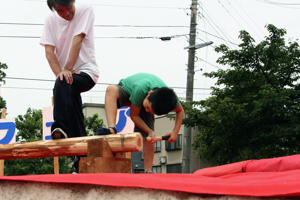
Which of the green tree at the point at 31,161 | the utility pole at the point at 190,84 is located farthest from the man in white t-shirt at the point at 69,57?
the green tree at the point at 31,161

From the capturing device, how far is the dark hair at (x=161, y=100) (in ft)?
11.4

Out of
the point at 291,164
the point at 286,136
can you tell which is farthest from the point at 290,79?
the point at 291,164

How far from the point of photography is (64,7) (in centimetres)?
341

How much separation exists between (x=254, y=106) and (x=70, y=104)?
35.7ft

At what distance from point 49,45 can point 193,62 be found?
1229 cm

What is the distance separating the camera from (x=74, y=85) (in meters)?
3.50

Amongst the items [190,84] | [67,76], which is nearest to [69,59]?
[67,76]

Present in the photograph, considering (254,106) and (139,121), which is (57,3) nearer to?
(139,121)

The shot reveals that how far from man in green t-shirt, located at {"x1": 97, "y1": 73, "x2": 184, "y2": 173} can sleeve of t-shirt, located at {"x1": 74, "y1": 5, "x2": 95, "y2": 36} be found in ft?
2.14

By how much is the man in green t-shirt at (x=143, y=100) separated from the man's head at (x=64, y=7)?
0.81 m

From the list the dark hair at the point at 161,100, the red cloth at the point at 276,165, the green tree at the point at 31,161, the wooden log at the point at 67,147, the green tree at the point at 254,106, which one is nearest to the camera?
the wooden log at the point at 67,147

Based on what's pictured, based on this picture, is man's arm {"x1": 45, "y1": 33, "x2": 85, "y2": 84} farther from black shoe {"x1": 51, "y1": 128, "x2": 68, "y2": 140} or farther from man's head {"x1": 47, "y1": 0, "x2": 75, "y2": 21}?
black shoe {"x1": 51, "y1": 128, "x2": 68, "y2": 140}

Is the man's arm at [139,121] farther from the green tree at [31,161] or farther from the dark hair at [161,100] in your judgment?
the green tree at [31,161]

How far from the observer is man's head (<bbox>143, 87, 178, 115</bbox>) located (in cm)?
348
